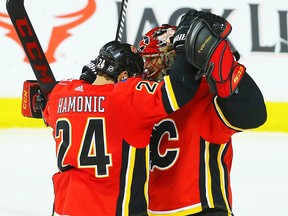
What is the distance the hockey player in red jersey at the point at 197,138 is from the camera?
2133 mm

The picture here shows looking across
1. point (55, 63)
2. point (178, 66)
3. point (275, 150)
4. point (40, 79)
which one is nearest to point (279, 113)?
point (275, 150)

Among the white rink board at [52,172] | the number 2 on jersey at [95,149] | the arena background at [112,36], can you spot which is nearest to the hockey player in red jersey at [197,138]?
the number 2 on jersey at [95,149]

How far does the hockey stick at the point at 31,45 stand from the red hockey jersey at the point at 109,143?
516 millimetres

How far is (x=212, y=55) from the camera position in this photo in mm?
2043

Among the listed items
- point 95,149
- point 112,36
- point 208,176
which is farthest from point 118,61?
point 112,36

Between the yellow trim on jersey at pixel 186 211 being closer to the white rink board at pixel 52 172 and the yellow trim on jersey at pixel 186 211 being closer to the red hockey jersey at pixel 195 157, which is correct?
the red hockey jersey at pixel 195 157

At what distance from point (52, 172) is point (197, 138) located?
2331mm

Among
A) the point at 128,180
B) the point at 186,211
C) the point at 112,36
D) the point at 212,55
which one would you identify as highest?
the point at 112,36

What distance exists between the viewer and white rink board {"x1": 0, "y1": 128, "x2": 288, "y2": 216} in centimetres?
387

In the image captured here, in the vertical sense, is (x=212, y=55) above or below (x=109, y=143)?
above

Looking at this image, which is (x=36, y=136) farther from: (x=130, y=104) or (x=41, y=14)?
(x=130, y=104)

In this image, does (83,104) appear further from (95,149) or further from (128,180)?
(128,180)

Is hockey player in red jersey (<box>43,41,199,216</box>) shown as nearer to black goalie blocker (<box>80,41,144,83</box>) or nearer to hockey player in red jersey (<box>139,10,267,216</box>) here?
black goalie blocker (<box>80,41,144,83</box>)

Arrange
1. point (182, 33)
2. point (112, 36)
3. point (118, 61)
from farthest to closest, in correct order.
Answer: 1. point (112, 36)
2. point (118, 61)
3. point (182, 33)
